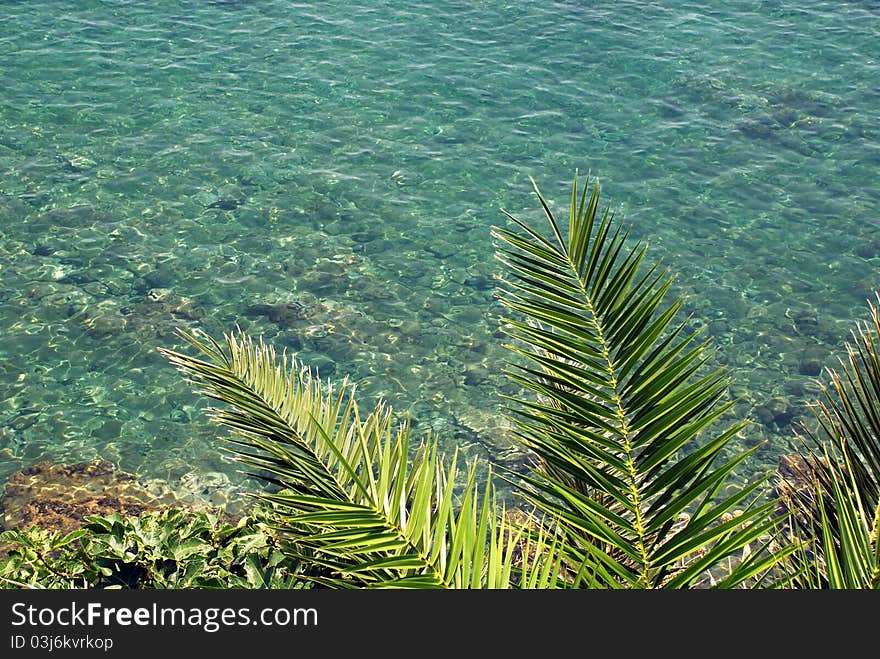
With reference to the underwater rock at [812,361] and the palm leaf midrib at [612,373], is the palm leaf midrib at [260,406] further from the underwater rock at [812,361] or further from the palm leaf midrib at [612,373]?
the underwater rock at [812,361]

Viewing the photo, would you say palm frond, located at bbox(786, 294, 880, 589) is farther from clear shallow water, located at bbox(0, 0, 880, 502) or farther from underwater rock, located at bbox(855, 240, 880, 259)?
underwater rock, located at bbox(855, 240, 880, 259)

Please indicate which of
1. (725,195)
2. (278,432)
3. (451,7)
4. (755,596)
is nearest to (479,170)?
(725,195)

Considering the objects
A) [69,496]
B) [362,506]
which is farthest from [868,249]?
[362,506]

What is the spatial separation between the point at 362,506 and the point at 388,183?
1185 centimetres

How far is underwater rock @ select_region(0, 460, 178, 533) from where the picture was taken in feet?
31.1

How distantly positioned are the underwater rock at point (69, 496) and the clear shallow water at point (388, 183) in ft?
1.20

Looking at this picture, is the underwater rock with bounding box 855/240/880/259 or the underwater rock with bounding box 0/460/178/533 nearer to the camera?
the underwater rock with bounding box 0/460/178/533

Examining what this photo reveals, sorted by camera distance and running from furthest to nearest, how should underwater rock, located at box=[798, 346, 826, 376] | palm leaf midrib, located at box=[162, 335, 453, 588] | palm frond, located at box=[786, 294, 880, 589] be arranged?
underwater rock, located at box=[798, 346, 826, 376] → palm leaf midrib, located at box=[162, 335, 453, 588] → palm frond, located at box=[786, 294, 880, 589]

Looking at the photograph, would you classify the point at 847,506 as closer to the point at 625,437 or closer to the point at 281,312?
the point at 625,437

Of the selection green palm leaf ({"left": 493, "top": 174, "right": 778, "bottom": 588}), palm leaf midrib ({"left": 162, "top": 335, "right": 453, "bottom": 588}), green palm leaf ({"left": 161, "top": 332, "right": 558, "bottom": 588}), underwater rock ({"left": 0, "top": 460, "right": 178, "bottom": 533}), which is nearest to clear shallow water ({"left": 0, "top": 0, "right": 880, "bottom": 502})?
underwater rock ({"left": 0, "top": 460, "right": 178, "bottom": 533})

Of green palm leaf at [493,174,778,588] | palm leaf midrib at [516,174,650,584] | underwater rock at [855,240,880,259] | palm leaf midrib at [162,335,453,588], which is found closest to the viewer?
green palm leaf at [493,174,778,588]

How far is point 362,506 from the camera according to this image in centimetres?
417

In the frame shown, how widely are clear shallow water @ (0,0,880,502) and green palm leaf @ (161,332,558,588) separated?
592cm

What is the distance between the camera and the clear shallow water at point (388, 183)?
1197cm
